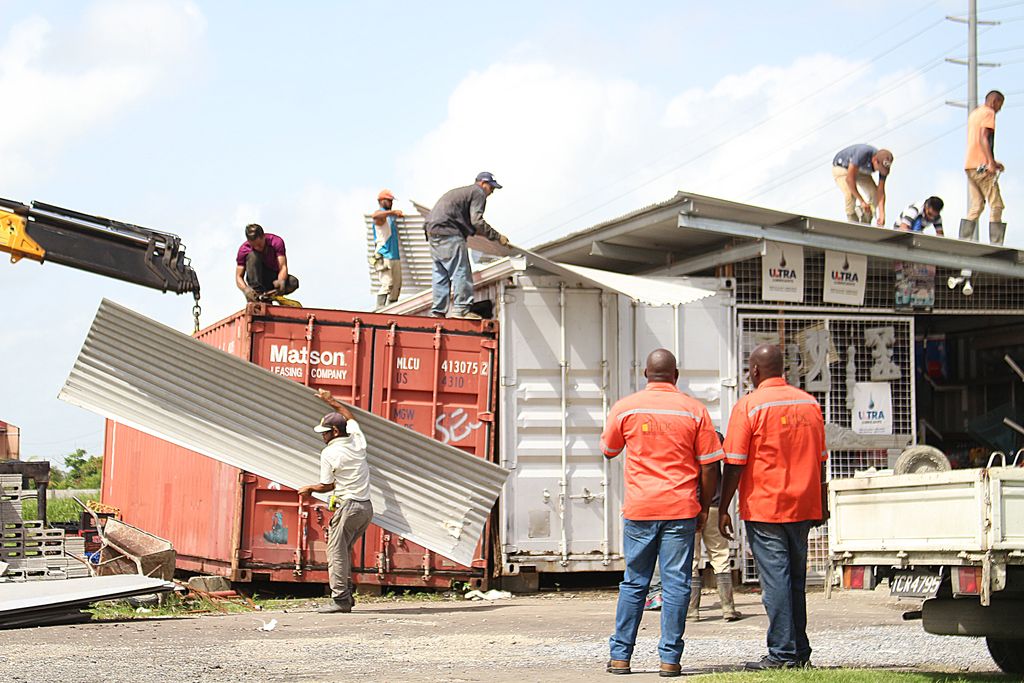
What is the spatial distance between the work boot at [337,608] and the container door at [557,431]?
2.19m

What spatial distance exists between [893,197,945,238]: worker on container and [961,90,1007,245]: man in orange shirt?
304 millimetres

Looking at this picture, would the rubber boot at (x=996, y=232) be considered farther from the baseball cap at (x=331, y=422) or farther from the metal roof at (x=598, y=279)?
the baseball cap at (x=331, y=422)

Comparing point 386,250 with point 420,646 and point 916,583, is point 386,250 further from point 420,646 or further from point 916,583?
point 916,583

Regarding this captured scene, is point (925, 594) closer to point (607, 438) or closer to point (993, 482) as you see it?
point (993, 482)

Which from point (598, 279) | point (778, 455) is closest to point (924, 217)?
point (598, 279)

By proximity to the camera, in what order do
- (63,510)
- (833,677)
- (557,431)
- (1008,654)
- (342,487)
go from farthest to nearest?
(63,510) → (557,431) → (342,487) → (1008,654) → (833,677)

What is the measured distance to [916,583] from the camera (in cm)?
704

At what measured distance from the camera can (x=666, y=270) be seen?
1486cm

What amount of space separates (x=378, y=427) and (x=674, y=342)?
3.67 meters

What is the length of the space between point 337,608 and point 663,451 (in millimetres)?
4921

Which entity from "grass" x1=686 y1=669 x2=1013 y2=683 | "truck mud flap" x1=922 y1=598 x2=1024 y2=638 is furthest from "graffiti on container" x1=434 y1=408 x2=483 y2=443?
"truck mud flap" x1=922 y1=598 x2=1024 y2=638

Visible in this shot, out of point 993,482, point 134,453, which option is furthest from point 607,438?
point 134,453

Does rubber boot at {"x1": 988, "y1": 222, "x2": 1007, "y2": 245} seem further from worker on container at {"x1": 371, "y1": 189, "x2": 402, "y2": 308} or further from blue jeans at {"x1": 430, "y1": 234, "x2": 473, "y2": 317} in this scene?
worker on container at {"x1": 371, "y1": 189, "x2": 402, "y2": 308}

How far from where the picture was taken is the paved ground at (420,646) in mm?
7547
